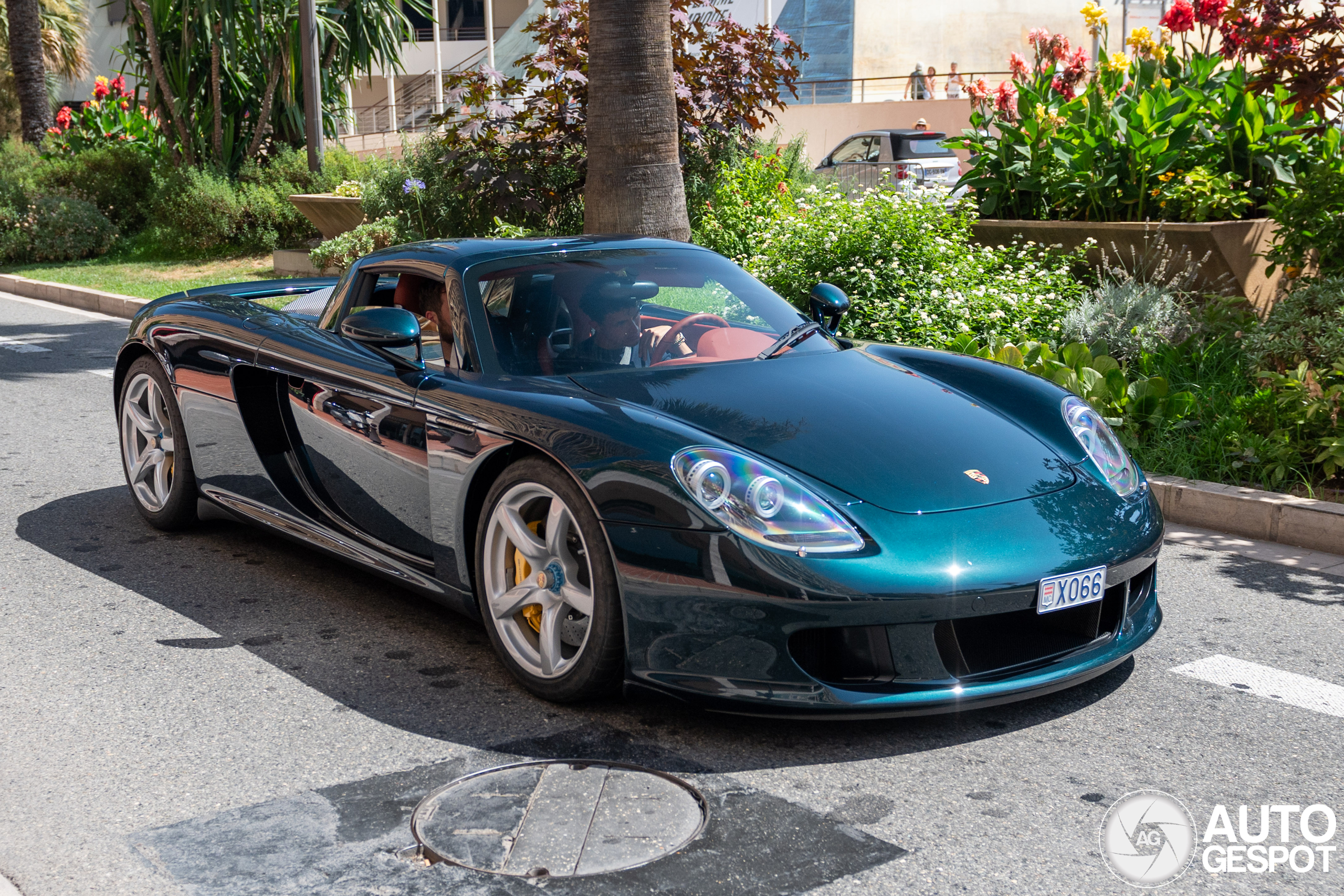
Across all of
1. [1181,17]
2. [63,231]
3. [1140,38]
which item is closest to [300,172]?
[63,231]

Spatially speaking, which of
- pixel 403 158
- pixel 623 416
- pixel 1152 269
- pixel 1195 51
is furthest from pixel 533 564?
pixel 403 158

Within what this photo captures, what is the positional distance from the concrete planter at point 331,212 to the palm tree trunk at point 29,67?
8.68 meters

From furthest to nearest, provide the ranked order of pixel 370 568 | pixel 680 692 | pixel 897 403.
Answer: pixel 370 568 < pixel 897 403 < pixel 680 692

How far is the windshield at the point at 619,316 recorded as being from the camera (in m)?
4.21

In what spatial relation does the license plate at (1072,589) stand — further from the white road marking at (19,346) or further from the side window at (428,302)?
the white road marking at (19,346)

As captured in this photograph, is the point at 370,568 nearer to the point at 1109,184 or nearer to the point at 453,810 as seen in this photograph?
the point at 453,810

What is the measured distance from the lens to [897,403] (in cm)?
398

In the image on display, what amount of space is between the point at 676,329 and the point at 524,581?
1.08 m

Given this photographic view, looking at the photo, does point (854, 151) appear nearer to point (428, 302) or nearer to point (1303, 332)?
point (1303, 332)

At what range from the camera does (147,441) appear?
18.7 feet

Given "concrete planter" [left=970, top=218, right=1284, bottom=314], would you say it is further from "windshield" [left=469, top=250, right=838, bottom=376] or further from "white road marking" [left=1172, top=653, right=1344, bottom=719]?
"white road marking" [left=1172, top=653, right=1344, bottom=719]

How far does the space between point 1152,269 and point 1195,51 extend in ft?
7.74

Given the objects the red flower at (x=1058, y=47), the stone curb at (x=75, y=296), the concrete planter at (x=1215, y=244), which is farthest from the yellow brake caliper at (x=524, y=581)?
the stone curb at (x=75, y=296)

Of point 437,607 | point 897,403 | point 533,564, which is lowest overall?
point 437,607
